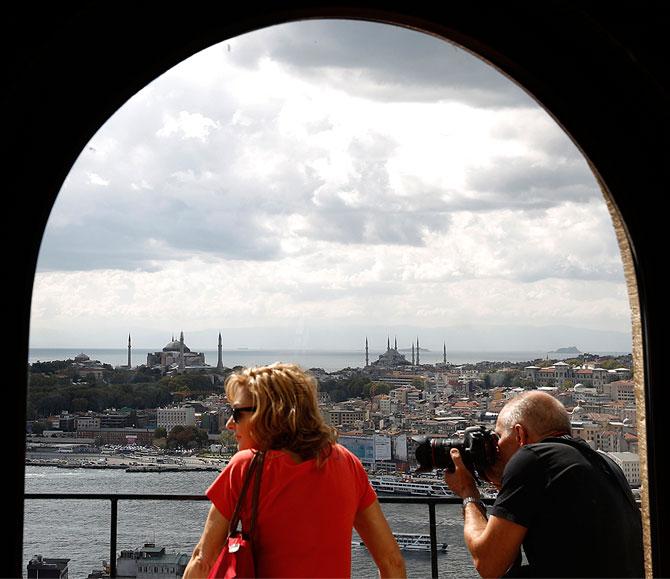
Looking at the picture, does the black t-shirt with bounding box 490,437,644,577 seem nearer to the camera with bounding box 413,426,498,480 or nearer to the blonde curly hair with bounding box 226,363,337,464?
the camera with bounding box 413,426,498,480

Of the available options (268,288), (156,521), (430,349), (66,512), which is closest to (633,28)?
(430,349)

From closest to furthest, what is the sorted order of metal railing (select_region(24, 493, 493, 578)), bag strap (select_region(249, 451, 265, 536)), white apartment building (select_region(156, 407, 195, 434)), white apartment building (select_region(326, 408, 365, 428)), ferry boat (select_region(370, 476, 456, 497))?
bag strap (select_region(249, 451, 265, 536)) → metal railing (select_region(24, 493, 493, 578)) → ferry boat (select_region(370, 476, 456, 497)) → white apartment building (select_region(326, 408, 365, 428)) → white apartment building (select_region(156, 407, 195, 434))

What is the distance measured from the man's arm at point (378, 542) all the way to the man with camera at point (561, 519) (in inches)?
8.7

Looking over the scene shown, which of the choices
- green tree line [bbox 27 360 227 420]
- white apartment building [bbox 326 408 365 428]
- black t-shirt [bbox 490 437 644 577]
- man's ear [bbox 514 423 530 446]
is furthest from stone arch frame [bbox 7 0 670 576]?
green tree line [bbox 27 360 227 420]

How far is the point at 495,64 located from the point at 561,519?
45.3 inches

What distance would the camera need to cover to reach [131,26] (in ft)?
5.74

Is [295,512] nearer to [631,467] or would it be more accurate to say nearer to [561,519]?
[561,519]

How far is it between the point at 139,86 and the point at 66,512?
10806 mm

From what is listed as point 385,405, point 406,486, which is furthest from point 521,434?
point 385,405

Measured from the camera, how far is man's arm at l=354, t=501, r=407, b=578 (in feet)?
6.63

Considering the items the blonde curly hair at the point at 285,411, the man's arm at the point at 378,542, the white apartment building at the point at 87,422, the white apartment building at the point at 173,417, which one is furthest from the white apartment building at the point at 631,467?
the white apartment building at the point at 87,422

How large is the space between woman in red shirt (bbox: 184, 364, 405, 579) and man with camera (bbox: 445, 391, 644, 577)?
0.29 meters

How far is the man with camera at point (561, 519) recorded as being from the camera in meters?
1.94

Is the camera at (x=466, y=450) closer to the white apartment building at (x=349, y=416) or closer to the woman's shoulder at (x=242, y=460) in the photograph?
the woman's shoulder at (x=242, y=460)
